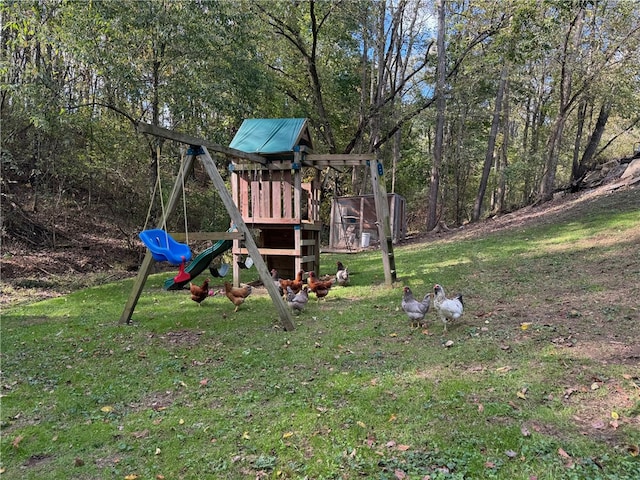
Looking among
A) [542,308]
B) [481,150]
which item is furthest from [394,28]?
[542,308]

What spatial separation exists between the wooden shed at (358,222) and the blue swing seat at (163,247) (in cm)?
1220

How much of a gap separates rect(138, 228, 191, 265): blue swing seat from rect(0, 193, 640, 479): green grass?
114cm

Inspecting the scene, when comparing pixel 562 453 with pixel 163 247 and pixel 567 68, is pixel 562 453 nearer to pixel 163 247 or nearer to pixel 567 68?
pixel 163 247

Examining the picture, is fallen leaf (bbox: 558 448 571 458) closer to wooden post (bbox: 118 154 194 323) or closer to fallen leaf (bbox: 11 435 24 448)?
fallen leaf (bbox: 11 435 24 448)

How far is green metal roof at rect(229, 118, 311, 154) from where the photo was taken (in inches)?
367

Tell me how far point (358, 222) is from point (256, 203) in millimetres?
8922

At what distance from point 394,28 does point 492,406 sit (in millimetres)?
21174

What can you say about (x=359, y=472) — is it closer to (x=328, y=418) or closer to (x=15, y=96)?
(x=328, y=418)

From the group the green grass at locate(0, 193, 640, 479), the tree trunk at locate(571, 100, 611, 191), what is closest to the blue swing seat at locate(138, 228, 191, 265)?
the green grass at locate(0, 193, 640, 479)

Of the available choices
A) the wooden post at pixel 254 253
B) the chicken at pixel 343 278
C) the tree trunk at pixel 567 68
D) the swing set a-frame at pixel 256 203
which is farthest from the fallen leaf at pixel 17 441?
the tree trunk at pixel 567 68

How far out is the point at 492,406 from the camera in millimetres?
3441

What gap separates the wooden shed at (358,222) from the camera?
17.7 m

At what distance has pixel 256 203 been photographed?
377 inches

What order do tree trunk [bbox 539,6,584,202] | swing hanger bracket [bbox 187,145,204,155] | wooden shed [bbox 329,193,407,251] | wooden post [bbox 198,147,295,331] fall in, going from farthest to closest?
wooden shed [bbox 329,193,407,251]
tree trunk [bbox 539,6,584,202]
swing hanger bracket [bbox 187,145,204,155]
wooden post [bbox 198,147,295,331]
